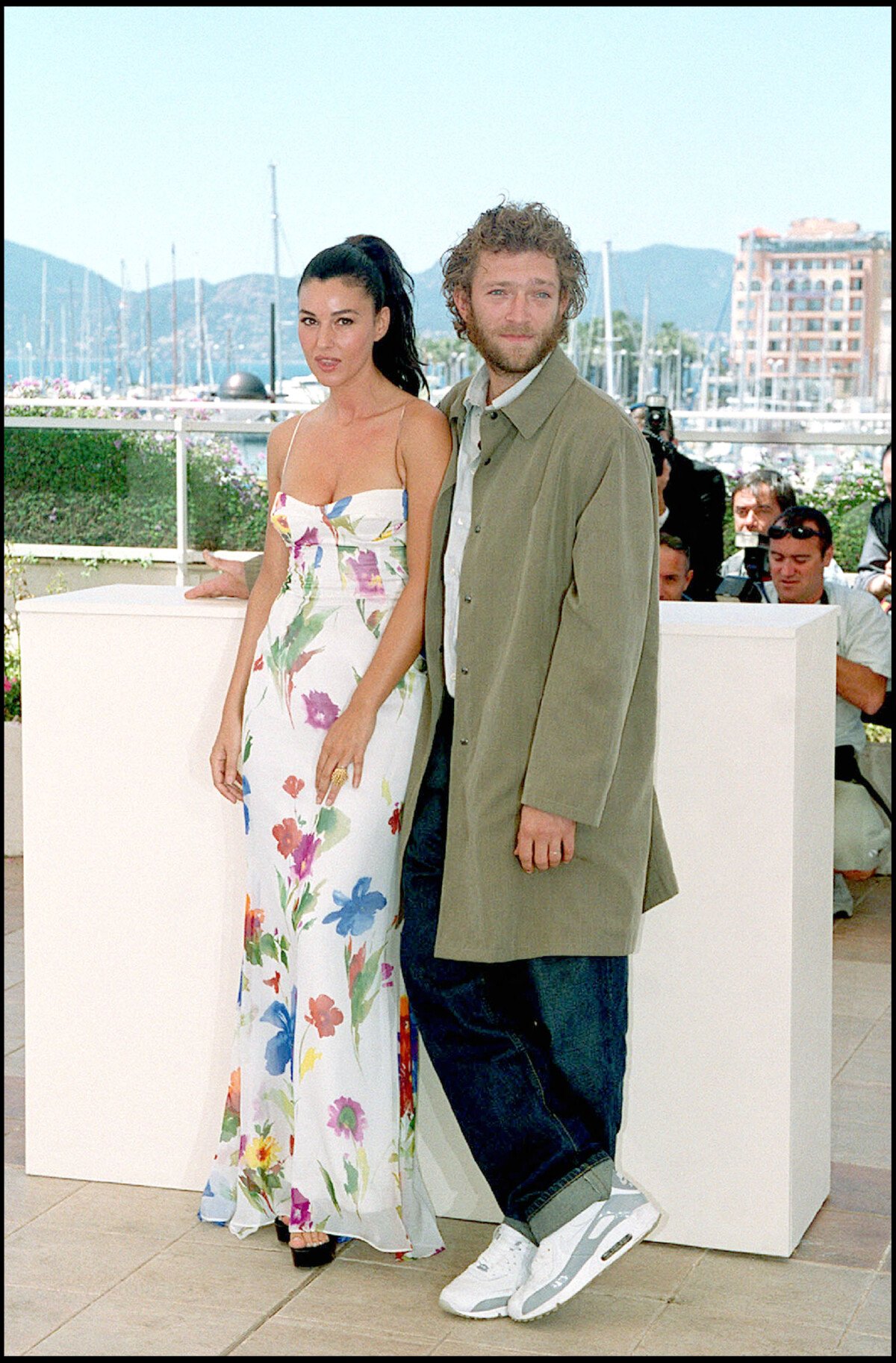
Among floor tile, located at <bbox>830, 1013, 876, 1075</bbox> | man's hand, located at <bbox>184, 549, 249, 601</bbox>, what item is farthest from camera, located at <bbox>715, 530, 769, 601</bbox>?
man's hand, located at <bbox>184, 549, 249, 601</bbox>

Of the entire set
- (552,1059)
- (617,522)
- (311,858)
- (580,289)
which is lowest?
(552,1059)

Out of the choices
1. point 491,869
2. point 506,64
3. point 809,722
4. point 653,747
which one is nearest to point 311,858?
point 491,869

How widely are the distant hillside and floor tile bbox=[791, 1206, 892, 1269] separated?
154cm

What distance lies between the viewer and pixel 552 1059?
8.25ft

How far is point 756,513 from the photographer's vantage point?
221 inches

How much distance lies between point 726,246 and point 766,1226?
5276 centimetres

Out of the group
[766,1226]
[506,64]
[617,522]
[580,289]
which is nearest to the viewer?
[617,522]

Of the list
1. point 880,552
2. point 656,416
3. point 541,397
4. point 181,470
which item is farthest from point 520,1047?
point 181,470

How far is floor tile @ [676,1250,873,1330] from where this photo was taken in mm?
2568

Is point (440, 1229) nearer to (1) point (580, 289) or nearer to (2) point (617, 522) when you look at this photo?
(2) point (617, 522)

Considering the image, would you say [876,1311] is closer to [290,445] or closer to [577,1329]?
[577,1329]

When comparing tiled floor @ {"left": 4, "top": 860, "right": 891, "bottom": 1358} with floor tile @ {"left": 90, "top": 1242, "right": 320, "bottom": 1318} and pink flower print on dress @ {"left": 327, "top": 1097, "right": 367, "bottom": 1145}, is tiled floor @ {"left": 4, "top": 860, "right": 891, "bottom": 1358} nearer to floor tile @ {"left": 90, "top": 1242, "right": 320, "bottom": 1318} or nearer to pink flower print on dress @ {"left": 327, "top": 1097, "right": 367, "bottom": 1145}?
floor tile @ {"left": 90, "top": 1242, "right": 320, "bottom": 1318}

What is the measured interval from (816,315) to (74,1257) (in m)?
32.2

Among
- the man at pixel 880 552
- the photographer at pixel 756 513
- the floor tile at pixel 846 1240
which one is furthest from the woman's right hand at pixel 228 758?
the man at pixel 880 552
